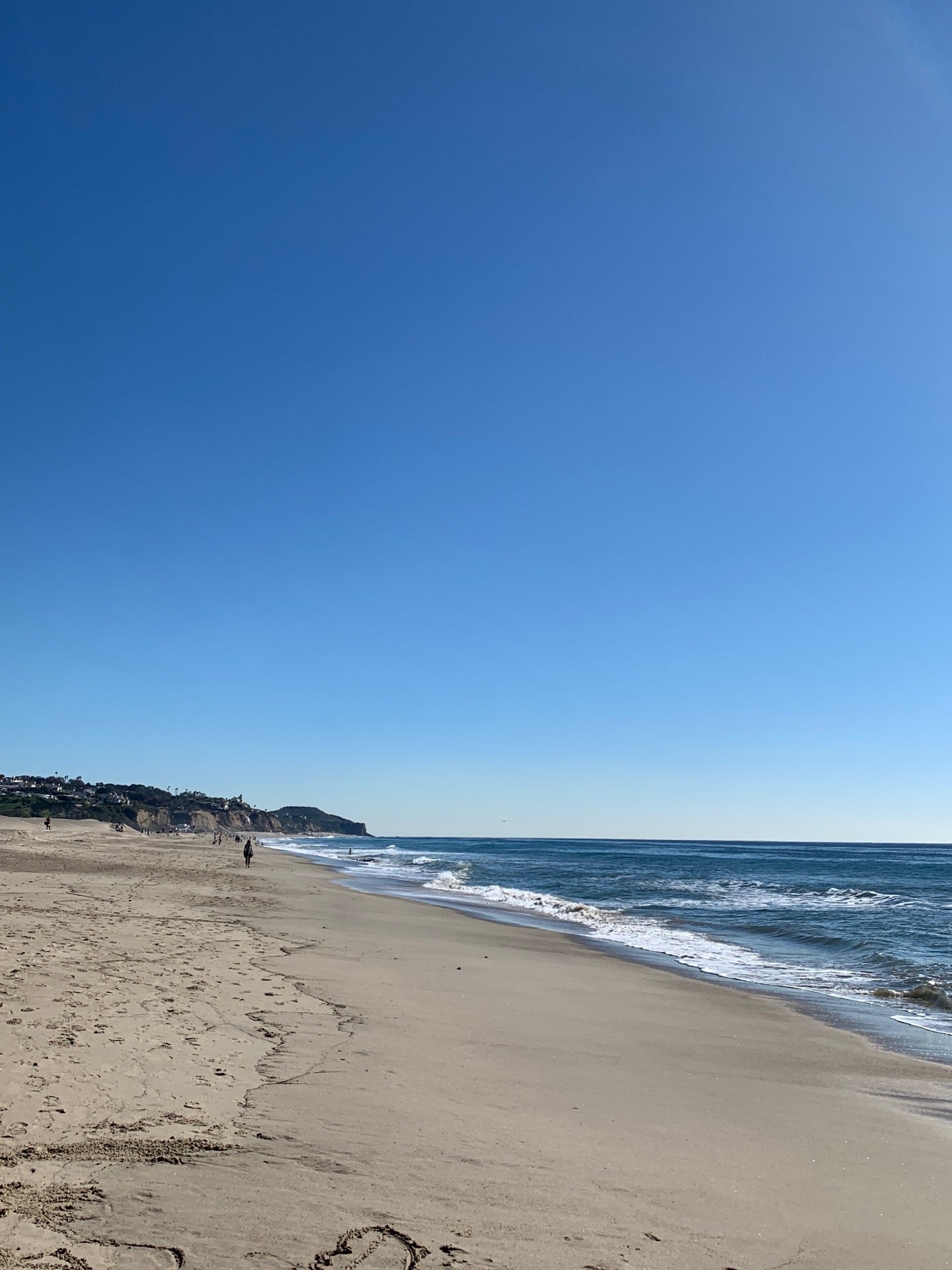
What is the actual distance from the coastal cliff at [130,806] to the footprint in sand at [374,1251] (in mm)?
104424

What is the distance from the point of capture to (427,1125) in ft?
19.1

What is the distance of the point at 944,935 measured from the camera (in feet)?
72.7

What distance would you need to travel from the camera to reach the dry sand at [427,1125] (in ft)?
13.8

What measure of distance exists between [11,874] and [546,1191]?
24.7 metres

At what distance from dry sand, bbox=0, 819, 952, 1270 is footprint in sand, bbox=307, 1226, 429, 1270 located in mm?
14

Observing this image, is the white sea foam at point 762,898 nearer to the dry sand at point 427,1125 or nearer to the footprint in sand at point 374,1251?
the dry sand at point 427,1125

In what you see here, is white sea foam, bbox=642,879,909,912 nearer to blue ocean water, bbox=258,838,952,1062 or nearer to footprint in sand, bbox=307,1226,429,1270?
blue ocean water, bbox=258,838,952,1062

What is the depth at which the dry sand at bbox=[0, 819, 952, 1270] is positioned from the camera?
4.19m

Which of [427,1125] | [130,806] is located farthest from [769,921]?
[130,806]

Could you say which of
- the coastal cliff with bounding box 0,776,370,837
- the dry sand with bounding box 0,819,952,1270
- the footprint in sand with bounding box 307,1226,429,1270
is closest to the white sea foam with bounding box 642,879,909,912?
the dry sand with bounding box 0,819,952,1270

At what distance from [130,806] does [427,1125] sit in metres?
124

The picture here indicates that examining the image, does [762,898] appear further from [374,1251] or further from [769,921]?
[374,1251]

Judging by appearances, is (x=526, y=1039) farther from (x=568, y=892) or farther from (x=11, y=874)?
(x=568, y=892)

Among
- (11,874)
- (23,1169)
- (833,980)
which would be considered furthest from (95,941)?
(11,874)
